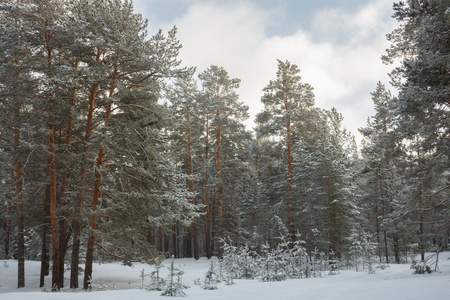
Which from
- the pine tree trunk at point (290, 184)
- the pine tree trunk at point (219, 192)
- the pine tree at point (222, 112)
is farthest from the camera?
the pine tree at point (222, 112)

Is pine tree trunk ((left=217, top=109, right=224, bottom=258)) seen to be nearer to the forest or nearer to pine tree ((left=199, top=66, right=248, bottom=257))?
pine tree ((left=199, top=66, right=248, bottom=257))

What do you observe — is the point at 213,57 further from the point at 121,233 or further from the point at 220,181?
the point at 121,233

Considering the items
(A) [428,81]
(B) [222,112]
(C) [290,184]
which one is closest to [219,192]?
(C) [290,184]

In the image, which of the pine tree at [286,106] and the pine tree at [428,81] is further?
the pine tree at [286,106]

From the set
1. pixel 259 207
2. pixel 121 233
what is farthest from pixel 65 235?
pixel 259 207

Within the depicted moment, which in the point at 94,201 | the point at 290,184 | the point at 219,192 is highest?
the point at 290,184

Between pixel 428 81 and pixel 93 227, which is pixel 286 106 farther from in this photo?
pixel 93 227

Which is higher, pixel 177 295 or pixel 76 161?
pixel 76 161

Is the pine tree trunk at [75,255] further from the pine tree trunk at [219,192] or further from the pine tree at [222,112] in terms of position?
the pine tree at [222,112]

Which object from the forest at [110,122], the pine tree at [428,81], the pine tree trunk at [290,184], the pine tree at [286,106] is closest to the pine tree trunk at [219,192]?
the pine tree at [286,106]

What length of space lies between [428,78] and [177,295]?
381 inches

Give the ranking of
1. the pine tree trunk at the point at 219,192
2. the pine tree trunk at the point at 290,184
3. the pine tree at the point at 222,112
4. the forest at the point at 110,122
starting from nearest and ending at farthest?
the forest at the point at 110,122
the pine tree trunk at the point at 290,184
the pine tree trunk at the point at 219,192
the pine tree at the point at 222,112

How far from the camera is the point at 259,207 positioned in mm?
30984

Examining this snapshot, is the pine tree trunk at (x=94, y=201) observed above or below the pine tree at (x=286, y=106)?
below
